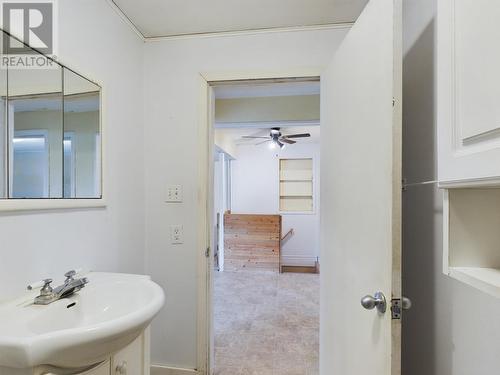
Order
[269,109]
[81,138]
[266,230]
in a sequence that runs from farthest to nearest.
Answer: [266,230]
[269,109]
[81,138]

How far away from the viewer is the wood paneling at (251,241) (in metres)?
4.54

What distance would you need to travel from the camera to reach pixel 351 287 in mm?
1131

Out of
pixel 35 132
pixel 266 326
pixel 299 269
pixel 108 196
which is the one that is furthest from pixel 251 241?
pixel 35 132

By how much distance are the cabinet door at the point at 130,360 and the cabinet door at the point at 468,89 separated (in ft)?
3.96

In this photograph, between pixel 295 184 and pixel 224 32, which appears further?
pixel 295 184

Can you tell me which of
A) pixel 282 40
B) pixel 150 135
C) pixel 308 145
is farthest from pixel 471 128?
pixel 308 145

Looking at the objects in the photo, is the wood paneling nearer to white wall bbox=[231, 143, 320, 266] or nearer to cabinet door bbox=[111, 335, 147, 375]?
white wall bbox=[231, 143, 320, 266]

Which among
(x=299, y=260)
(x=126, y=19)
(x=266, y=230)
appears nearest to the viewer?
(x=126, y=19)

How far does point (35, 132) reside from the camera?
107cm

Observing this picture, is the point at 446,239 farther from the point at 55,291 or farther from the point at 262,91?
the point at 262,91

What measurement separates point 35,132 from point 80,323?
0.77m

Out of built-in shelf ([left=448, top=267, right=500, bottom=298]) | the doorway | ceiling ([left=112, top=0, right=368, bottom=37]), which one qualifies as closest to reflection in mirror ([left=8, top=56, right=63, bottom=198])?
ceiling ([left=112, top=0, right=368, bottom=37])

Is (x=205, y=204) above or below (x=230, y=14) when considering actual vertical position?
below

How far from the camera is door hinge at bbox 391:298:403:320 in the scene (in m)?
0.84
